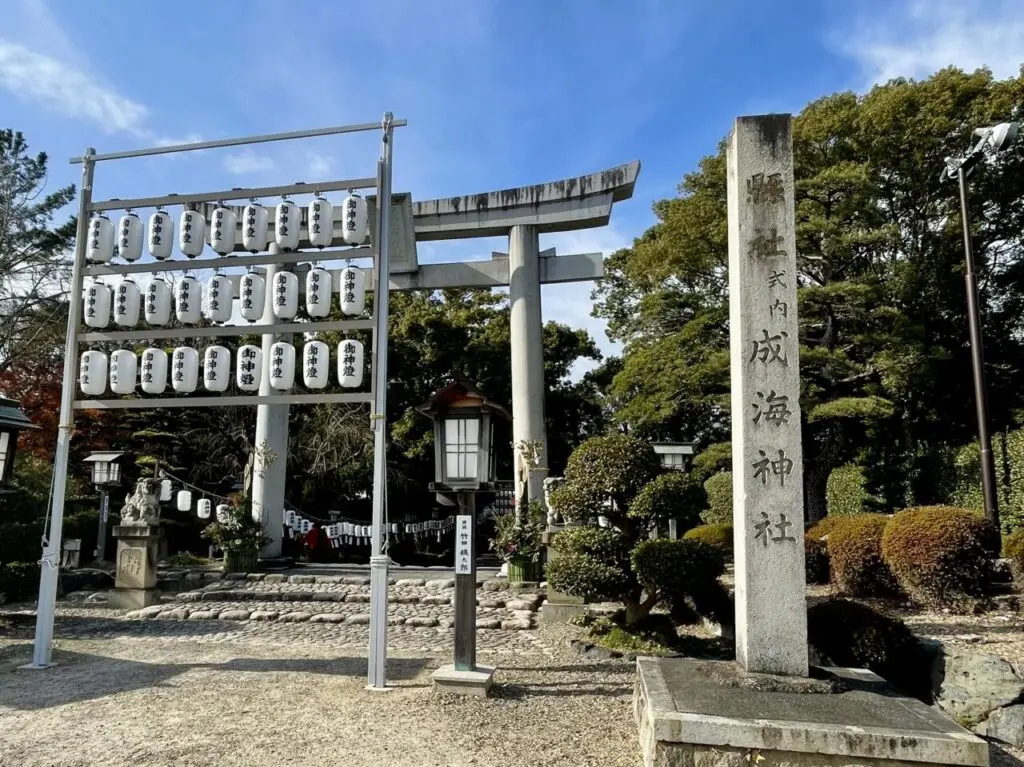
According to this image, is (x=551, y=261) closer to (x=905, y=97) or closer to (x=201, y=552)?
(x=905, y=97)

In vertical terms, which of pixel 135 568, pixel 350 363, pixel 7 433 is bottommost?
pixel 135 568

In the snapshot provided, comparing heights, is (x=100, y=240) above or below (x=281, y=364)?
above

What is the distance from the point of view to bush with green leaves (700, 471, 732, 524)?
1584 centimetres

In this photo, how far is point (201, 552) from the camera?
61.6 ft

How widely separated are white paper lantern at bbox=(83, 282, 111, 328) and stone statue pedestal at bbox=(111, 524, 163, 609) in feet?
16.0

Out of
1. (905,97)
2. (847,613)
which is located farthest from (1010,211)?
(847,613)

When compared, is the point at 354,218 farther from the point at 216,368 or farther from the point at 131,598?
the point at 131,598

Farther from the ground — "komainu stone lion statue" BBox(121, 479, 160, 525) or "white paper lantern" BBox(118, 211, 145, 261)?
"white paper lantern" BBox(118, 211, 145, 261)

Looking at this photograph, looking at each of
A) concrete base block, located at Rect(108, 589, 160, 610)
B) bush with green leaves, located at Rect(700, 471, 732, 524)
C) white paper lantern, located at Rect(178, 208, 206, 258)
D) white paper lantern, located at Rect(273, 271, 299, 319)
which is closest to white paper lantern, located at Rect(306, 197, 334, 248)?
white paper lantern, located at Rect(273, 271, 299, 319)

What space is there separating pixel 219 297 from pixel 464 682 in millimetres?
4793

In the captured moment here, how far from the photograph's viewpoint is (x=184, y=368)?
294 inches

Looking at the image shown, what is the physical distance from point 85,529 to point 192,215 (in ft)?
37.5

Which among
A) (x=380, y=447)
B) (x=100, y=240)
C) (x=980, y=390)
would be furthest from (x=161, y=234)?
(x=980, y=390)

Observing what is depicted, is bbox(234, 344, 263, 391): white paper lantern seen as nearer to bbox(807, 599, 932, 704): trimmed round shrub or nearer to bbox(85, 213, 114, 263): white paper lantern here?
bbox(85, 213, 114, 263): white paper lantern
